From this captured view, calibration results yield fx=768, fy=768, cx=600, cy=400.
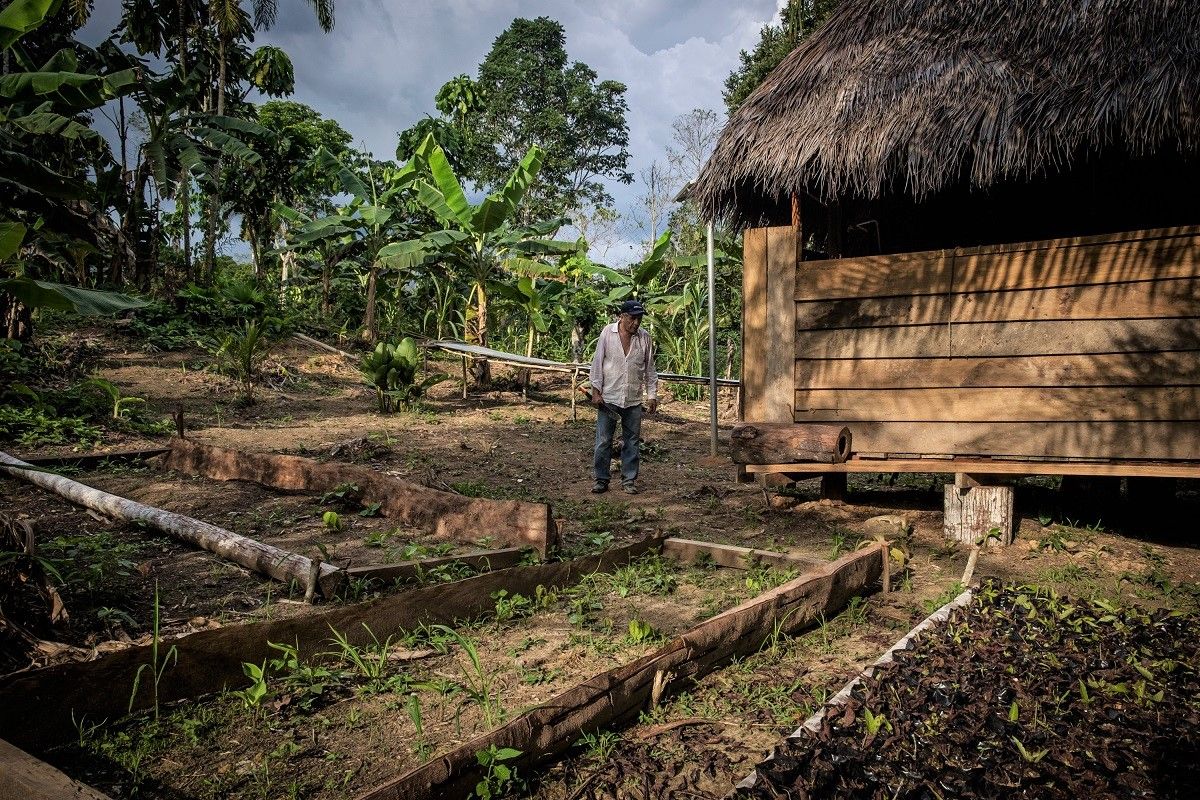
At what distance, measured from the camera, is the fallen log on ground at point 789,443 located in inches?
208

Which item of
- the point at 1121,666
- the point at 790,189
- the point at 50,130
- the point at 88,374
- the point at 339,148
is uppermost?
the point at 339,148

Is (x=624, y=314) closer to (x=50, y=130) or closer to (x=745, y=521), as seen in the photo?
(x=745, y=521)

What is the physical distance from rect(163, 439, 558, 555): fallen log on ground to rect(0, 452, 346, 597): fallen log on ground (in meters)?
1.04

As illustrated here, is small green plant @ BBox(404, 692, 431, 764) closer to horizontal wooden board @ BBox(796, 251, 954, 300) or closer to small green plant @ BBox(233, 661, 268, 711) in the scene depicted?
small green plant @ BBox(233, 661, 268, 711)

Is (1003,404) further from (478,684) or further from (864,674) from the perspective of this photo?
(478,684)

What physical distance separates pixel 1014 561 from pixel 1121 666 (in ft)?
6.13

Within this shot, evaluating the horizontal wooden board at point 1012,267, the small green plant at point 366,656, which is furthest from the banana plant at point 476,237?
the small green plant at point 366,656

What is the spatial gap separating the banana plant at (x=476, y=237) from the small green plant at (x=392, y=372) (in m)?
1.80

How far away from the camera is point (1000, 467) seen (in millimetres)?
5039

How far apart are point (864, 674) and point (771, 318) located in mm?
3298

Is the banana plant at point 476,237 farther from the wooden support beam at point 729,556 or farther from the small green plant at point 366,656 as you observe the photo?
the small green plant at point 366,656

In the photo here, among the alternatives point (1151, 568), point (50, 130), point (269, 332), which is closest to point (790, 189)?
point (1151, 568)

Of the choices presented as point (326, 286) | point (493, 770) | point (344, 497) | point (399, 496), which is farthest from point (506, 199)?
point (493, 770)

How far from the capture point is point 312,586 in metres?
3.52
